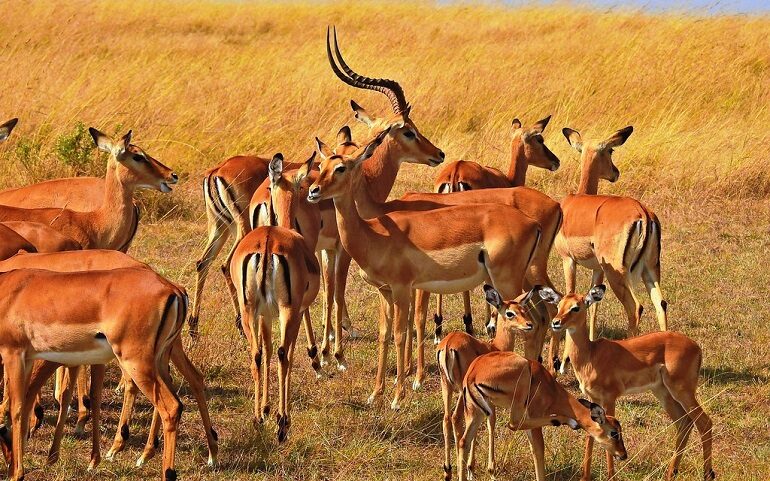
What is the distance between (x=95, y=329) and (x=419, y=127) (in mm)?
9898

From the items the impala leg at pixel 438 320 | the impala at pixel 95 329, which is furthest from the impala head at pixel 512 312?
the impala leg at pixel 438 320

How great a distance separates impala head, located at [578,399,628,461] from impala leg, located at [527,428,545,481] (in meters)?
0.23

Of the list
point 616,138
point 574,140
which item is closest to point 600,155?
point 616,138

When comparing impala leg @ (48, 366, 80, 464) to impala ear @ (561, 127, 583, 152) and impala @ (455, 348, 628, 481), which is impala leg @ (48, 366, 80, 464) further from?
impala ear @ (561, 127, 583, 152)

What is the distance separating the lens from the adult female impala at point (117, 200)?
24.6 feet

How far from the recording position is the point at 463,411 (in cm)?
554

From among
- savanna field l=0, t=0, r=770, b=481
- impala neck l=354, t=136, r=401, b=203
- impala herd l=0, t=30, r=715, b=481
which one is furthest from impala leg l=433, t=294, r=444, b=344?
impala neck l=354, t=136, r=401, b=203

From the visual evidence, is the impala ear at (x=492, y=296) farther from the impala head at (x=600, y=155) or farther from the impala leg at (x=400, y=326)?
the impala head at (x=600, y=155)

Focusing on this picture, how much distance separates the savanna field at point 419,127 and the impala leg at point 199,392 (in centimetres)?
10

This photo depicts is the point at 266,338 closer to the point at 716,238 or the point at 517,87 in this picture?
the point at 716,238

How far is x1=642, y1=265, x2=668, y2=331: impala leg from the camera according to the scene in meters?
7.51

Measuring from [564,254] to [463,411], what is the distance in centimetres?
293

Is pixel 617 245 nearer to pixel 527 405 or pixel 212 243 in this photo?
pixel 527 405

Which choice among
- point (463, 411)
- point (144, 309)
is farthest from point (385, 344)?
point (144, 309)
